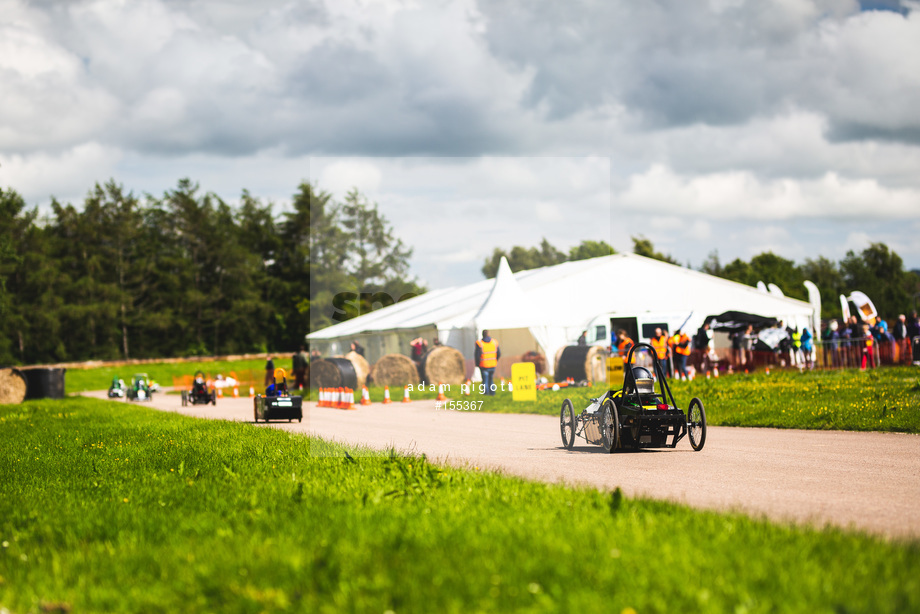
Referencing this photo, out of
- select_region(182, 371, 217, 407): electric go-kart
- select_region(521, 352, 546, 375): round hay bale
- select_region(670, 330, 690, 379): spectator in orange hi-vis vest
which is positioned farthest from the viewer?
select_region(182, 371, 217, 407): electric go-kart

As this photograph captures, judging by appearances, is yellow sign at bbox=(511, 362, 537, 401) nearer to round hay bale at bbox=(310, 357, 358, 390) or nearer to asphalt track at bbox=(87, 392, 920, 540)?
asphalt track at bbox=(87, 392, 920, 540)

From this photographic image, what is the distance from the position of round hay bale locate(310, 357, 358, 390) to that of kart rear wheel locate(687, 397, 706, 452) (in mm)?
12604

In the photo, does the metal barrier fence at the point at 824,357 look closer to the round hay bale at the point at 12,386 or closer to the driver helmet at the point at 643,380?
the driver helmet at the point at 643,380

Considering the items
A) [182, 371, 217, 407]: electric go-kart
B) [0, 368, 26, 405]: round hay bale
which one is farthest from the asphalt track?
[0, 368, 26, 405]: round hay bale

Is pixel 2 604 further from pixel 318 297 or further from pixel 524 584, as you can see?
pixel 318 297

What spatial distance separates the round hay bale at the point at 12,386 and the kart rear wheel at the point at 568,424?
26413 mm

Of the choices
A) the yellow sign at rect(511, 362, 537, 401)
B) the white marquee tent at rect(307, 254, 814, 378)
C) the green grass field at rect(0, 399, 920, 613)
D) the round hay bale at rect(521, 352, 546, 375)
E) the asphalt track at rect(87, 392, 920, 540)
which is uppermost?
the white marquee tent at rect(307, 254, 814, 378)

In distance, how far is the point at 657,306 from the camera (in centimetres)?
3672

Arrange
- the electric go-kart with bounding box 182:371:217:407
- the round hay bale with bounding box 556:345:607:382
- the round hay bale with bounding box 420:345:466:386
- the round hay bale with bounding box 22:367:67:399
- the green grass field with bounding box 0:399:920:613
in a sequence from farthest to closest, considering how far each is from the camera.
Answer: the round hay bale with bounding box 22:367:67:399, the electric go-kart with bounding box 182:371:217:407, the round hay bale with bounding box 556:345:607:382, the round hay bale with bounding box 420:345:466:386, the green grass field with bounding box 0:399:920:613

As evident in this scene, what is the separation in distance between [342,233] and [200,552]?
5086 mm

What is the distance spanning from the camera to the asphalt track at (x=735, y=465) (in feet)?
22.0

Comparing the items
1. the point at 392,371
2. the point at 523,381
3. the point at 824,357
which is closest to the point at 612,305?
the point at 824,357

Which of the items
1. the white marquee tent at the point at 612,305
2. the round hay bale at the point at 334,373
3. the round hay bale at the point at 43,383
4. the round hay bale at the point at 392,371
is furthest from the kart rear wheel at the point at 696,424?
the round hay bale at the point at 43,383

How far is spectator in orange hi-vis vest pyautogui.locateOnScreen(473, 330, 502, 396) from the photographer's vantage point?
13.4 metres
